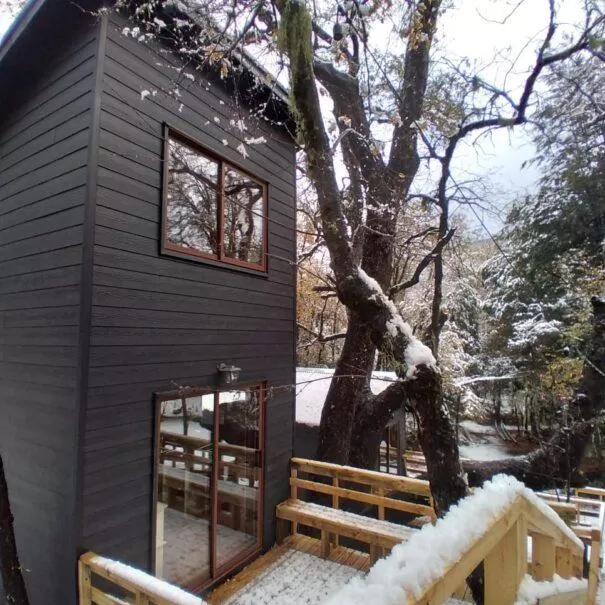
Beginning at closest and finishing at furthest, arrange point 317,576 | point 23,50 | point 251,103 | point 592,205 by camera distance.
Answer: point 23,50 < point 317,576 < point 251,103 < point 592,205

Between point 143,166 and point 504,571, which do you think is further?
point 143,166

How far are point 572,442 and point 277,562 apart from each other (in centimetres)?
478

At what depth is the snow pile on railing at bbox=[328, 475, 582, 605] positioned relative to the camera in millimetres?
894

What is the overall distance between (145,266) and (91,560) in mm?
2103

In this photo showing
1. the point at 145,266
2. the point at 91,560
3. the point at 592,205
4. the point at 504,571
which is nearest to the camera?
the point at 504,571

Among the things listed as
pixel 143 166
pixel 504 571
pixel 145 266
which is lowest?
pixel 504 571

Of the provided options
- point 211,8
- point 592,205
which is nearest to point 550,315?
point 592,205

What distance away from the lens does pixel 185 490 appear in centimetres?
358

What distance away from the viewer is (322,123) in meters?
3.46

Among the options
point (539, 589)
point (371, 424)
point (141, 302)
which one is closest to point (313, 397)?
point (371, 424)

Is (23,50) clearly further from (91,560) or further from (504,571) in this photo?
(504,571)

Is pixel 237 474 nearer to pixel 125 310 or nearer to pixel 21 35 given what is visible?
pixel 125 310

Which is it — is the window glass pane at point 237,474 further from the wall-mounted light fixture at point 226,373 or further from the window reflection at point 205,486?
the wall-mounted light fixture at point 226,373

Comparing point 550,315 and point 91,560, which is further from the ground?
point 550,315
